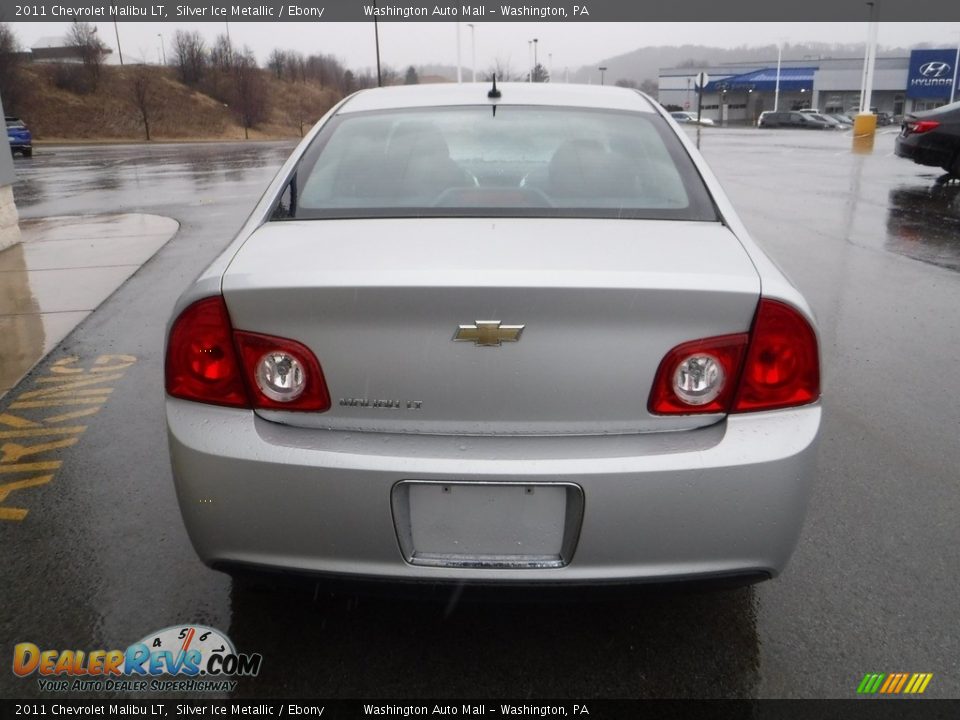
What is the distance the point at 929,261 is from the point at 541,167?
659 centimetres

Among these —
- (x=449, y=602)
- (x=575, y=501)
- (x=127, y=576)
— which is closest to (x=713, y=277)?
(x=575, y=501)

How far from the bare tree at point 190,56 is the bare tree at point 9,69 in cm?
1715

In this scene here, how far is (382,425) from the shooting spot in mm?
1983

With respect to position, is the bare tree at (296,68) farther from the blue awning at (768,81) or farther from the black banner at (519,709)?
the black banner at (519,709)

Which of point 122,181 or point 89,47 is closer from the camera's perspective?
point 122,181

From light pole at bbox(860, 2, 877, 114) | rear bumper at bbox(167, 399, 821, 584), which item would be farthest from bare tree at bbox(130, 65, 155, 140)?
rear bumper at bbox(167, 399, 821, 584)

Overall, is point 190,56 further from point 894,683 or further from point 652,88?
point 894,683

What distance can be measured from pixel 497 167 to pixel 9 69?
201 feet

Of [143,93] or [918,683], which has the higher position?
[143,93]

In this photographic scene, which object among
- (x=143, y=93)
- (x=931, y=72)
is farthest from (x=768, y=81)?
(x=143, y=93)

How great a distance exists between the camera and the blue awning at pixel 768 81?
79.6 metres

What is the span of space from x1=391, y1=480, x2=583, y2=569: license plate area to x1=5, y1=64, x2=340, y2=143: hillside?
187ft

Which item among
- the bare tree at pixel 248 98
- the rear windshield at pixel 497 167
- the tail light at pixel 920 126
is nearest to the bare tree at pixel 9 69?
the bare tree at pixel 248 98

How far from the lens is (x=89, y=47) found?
65.9 meters
